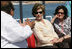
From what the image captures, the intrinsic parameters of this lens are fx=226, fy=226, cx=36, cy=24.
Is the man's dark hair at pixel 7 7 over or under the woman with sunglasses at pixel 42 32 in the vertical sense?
over

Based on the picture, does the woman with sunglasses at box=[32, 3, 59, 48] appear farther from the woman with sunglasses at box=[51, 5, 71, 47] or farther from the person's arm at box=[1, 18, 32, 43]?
the person's arm at box=[1, 18, 32, 43]

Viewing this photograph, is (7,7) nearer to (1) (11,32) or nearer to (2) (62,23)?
(1) (11,32)

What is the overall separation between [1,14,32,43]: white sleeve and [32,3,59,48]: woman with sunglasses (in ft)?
2.65

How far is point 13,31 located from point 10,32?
0.04m

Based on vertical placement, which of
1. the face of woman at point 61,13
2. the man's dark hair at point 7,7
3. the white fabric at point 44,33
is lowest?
the white fabric at point 44,33

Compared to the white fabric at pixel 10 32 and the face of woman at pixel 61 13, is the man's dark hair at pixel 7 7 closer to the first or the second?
the white fabric at pixel 10 32

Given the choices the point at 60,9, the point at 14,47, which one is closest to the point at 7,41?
the point at 14,47

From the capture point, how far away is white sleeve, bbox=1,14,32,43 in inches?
103

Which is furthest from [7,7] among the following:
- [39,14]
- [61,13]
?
[61,13]

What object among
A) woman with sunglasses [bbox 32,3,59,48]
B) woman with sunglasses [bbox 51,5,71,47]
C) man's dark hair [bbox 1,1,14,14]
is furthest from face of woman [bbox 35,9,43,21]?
Result: man's dark hair [bbox 1,1,14,14]

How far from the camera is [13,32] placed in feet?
8.61

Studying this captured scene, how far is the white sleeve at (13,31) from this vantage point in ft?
8.58

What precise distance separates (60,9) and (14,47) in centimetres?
137

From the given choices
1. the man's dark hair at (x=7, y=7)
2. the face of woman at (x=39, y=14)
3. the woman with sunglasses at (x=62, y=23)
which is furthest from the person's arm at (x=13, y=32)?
the woman with sunglasses at (x=62, y=23)
